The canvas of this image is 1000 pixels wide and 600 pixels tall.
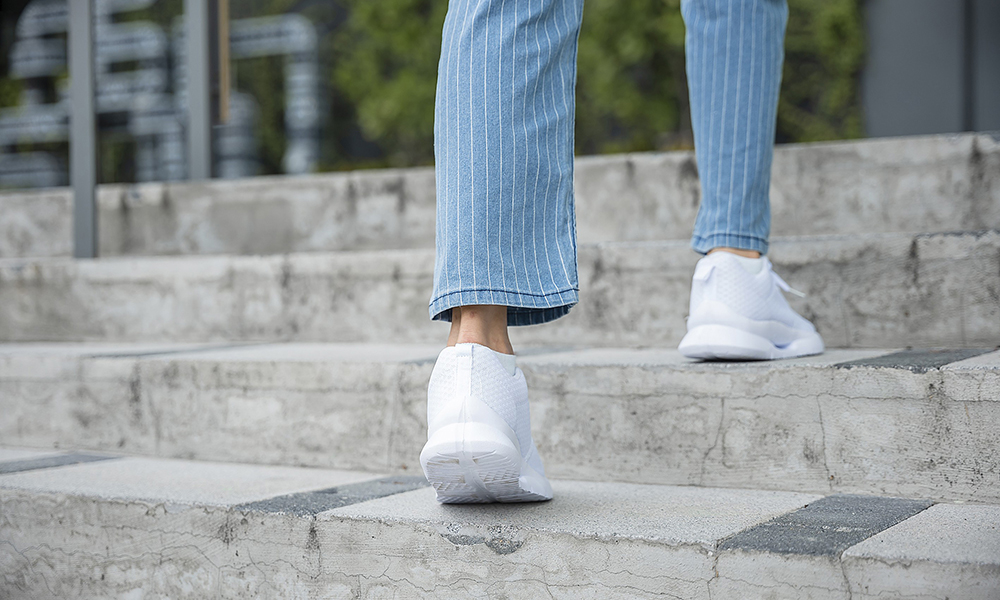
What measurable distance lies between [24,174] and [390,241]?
202 inches

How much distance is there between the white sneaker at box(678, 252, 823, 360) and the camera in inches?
47.6

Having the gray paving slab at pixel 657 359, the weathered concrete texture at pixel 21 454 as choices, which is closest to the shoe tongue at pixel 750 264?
the gray paving slab at pixel 657 359

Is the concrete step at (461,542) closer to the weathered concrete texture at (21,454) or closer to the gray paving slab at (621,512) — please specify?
the gray paving slab at (621,512)

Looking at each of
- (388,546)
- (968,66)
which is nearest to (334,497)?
(388,546)

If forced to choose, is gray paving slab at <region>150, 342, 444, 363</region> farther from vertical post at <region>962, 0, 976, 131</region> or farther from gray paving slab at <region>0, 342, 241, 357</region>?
vertical post at <region>962, 0, 976, 131</region>

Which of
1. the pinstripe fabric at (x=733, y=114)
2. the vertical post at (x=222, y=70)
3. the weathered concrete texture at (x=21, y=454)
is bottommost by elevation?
the weathered concrete texture at (x=21, y=454)

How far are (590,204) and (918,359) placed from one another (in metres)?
0.93

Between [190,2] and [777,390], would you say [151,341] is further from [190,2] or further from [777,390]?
[777,390]

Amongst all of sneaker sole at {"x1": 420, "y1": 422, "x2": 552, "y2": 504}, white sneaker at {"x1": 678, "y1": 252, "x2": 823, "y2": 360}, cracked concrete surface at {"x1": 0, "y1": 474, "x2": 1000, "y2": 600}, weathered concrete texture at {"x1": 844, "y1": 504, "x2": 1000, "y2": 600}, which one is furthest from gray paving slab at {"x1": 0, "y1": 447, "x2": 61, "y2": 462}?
weathered concrete texture at {"x1": 844, "y1": 504, "x2": 1000, "y2": 600}

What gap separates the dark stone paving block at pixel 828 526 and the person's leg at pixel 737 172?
279 millimetres

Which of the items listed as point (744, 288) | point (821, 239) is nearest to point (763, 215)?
point (744, 288)

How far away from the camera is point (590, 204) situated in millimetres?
→ 1975

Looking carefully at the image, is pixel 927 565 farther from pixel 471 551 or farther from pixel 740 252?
pixel 740 252

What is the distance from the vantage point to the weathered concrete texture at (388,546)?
88 cm
